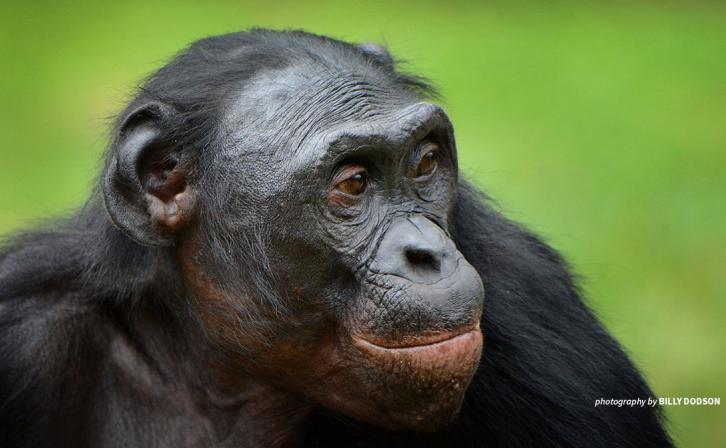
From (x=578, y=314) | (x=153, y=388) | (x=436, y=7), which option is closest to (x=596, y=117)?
(x=436, y=7)

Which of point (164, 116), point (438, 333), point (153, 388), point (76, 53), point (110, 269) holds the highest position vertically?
point (164, 116)

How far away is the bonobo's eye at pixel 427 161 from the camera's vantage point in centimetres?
679

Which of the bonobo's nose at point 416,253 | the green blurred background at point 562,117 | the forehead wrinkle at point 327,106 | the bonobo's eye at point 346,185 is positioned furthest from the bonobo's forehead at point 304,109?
the green blurred background at point 562,117

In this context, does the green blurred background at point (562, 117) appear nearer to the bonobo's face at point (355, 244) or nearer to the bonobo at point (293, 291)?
the bonobo at point (293, 291)

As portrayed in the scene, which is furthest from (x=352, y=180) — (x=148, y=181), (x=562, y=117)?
(x=562, y=117)

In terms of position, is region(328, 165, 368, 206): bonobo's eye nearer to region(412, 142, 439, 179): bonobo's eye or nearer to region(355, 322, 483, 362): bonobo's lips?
region(412, 142, 439, 179): bonobo's eye

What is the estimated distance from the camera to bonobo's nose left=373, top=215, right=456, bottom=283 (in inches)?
244

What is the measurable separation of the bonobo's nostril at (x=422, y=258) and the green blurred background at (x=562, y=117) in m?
3.31

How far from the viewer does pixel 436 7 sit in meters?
22.2

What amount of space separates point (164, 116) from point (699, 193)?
9707 millimetres

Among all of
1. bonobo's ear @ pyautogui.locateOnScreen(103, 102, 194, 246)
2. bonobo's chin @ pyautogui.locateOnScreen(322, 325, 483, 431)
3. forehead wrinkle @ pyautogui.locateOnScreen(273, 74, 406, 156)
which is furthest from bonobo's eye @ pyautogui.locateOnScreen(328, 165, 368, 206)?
bonobo's ear @ pyautogui.locateOnScreen(103, 102, 194, 246)

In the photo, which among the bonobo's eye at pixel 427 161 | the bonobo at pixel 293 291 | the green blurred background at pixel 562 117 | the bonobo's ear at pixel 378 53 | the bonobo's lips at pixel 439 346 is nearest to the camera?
the bonobo's lips at pixel 439 346

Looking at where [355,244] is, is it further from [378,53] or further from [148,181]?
[378,53]

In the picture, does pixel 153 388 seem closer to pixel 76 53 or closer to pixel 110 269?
pixel 110 269
